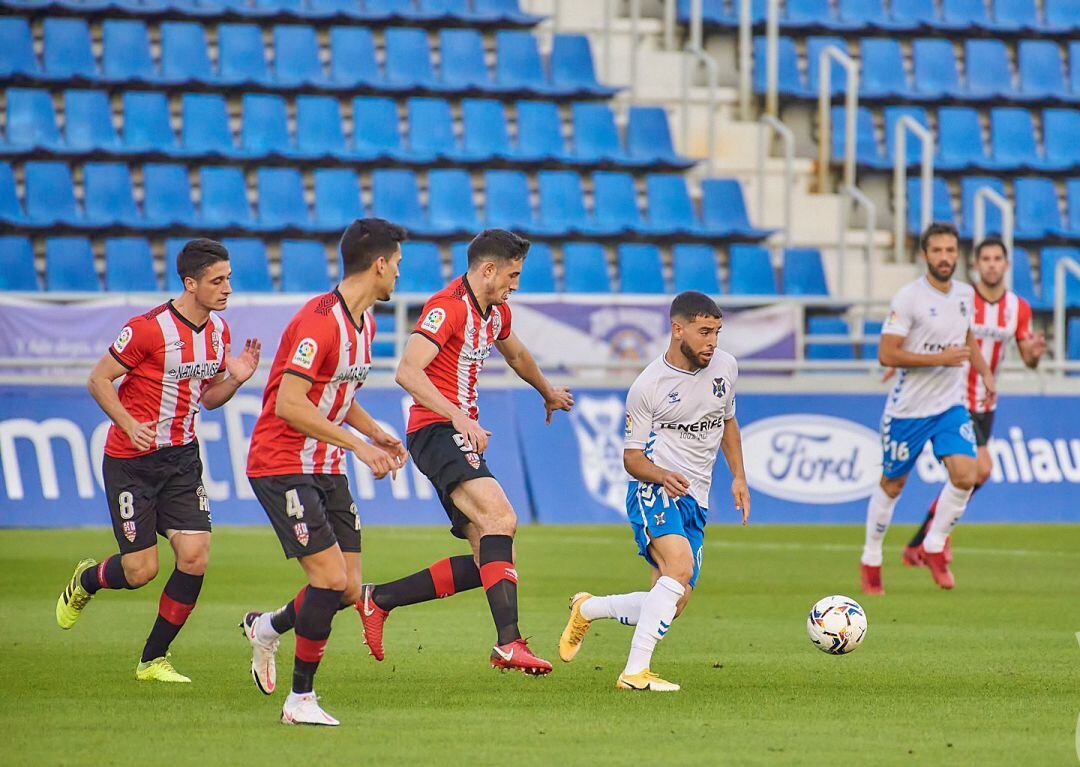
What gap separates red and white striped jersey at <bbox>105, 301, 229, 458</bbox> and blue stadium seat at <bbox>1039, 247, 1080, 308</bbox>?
15944 mm

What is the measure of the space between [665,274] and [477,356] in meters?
13.7

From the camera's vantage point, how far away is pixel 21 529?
16.4 metres

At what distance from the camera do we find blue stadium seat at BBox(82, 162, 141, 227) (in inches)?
837

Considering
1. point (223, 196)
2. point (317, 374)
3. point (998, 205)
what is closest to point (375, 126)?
point (223, 196)

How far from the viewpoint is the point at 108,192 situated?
70.2 ft

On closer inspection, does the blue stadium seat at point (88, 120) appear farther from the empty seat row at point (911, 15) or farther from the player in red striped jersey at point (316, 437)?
the player in red striped jersey at point (316, 437)

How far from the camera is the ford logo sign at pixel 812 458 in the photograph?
17875 millimetres

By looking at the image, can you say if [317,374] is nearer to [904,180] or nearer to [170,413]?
[170,413]

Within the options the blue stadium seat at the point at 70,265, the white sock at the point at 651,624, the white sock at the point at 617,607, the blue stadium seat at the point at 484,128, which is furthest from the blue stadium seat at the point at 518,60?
the white sock at the point at 651,624

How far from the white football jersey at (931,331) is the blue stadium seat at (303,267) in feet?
32.0

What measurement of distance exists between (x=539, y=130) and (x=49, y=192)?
6267 mm

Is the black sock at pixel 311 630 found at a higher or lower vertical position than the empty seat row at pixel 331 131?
lower

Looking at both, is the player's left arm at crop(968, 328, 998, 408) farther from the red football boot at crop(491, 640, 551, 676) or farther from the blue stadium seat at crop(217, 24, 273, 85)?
the blue stadium seat at crop(217, 24, 273, 85)

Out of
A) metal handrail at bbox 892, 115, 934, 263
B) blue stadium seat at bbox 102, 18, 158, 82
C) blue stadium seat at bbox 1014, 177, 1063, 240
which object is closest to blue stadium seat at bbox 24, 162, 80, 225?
blue stadium seat at bbox 102, 18, 158, 82
